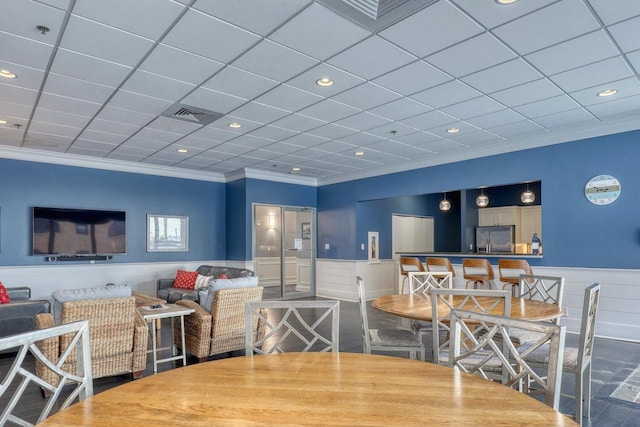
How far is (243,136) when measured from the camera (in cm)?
577

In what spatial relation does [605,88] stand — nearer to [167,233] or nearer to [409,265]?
[409,265]

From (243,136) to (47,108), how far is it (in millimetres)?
2360

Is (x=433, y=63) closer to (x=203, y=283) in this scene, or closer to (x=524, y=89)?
(x=524, y=89)

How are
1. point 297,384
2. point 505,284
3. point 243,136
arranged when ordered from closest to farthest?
1. point 297,384
2. point 243,136
3. point 505,284

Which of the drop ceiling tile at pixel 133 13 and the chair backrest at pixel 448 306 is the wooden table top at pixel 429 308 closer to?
the chair backrest at pixel 448 306

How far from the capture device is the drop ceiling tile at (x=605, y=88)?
3951 mm

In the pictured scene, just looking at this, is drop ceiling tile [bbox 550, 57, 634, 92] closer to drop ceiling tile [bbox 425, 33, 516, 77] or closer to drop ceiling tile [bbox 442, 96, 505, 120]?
drop ceiling tile [bbox 442, 96, 505, 120]

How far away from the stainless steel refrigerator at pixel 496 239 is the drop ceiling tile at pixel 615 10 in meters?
7.67

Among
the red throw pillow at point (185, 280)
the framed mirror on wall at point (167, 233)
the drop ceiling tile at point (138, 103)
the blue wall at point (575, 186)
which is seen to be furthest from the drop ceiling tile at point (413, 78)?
the framed mirror on wall at point (167, 233)

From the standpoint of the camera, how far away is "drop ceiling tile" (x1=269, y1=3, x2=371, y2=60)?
274 centimetres

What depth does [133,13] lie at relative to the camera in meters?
2.70

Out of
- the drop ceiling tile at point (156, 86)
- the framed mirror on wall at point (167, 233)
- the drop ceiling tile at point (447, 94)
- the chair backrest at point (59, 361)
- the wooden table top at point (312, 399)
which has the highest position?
the drop ceiling tile at point (156, 86)

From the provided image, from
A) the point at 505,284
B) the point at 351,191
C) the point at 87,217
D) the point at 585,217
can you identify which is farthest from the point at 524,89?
the point at 87,217

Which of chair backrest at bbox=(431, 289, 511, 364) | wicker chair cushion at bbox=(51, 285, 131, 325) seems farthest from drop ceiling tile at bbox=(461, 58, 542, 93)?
wicker chair cushion at bbox=(51, 285, 131, 325)
